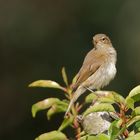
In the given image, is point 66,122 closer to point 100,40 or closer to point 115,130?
point 115,130

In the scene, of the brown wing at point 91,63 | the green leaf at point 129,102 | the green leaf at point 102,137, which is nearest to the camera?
the green leaf at point 102,137

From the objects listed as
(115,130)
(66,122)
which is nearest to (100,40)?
(66,122)

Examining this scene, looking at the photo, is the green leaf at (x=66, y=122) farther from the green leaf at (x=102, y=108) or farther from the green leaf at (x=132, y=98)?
the green leaf at (x=132, y=98)

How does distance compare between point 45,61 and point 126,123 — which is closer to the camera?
point 126,123

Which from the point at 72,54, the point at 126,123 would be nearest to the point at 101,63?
the point at 126,123

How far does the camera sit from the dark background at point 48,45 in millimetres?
11555

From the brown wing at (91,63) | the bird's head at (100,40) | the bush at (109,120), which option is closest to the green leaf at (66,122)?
the bush at (109,120)

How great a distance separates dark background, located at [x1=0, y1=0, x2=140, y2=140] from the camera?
1155cm

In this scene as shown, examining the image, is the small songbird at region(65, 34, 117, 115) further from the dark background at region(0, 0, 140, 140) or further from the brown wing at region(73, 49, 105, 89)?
the dark background at region(0, 0, 140, 140)

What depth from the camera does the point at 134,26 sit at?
11414mm

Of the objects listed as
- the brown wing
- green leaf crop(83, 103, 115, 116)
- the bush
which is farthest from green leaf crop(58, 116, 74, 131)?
the brown wing

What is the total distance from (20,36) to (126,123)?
33.2ft

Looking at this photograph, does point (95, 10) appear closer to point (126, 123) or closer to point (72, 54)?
point (72, 54)

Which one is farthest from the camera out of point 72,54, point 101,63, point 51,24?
point 51,24
